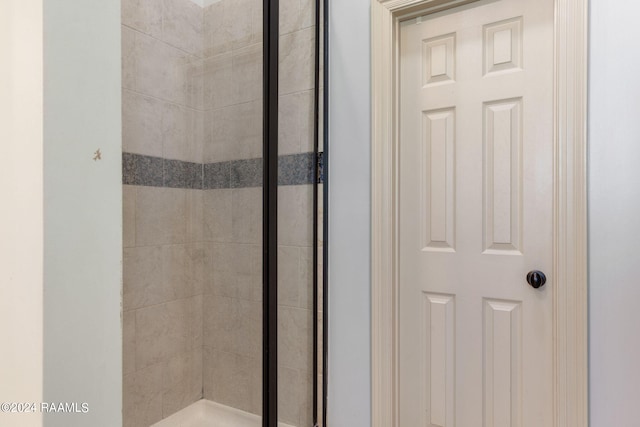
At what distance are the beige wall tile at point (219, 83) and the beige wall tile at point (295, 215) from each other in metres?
0.48

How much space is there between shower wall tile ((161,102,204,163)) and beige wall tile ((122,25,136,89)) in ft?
0.55

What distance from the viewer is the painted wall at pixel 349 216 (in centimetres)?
148

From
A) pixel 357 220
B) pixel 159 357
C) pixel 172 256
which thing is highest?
pixel 357 220

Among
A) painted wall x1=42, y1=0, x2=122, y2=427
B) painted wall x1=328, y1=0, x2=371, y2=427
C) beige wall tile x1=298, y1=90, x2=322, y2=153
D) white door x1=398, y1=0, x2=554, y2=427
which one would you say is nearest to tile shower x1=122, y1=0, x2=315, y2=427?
beige wall tile x1=298, y1=90, x2=322, y2=153

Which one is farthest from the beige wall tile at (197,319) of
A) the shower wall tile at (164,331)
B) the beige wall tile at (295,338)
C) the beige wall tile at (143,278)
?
the beige wall tile at (295,338)

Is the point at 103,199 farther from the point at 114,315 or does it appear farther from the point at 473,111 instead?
the point at 473,111

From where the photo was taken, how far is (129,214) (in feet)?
4.92

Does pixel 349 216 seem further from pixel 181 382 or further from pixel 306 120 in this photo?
pixel 181 382

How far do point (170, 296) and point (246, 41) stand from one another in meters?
1.16

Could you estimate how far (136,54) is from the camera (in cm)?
153

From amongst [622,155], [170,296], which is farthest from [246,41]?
[622,155]

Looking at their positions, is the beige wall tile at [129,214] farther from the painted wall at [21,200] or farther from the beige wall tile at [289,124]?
the painted wall at [21,200]

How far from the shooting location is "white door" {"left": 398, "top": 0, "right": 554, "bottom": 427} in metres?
1.25

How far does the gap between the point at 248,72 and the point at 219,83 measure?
0.26m
